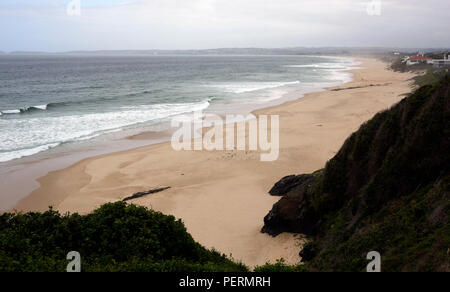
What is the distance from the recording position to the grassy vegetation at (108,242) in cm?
657

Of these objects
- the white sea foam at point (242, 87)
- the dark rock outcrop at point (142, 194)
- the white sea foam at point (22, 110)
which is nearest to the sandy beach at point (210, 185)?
the dark rock outcrop at point (142, 194)

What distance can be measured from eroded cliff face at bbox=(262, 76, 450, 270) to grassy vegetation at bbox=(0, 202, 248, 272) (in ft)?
8.29

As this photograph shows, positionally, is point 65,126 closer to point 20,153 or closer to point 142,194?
point 20,153

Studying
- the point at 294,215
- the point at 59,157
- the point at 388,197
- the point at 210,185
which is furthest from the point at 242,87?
the point at 388,197

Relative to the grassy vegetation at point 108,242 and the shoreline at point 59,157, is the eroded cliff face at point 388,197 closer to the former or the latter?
the grassy vegetation at point 108,242

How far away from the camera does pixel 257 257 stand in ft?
34.5

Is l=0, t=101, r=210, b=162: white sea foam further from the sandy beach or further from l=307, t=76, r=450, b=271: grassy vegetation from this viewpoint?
l=307, t=76, r=450, b=271: grassy vegetation

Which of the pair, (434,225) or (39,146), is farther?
(39,146)

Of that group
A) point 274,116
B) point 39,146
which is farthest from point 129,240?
point 274,116

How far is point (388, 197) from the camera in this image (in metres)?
8.63

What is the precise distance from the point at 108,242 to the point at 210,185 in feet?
30.4
